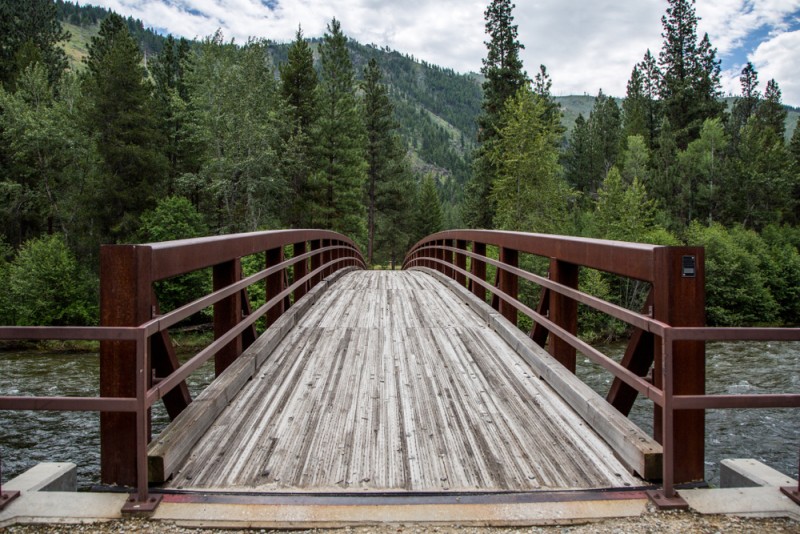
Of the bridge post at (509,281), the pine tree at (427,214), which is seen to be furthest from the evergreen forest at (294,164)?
the bridge post at (509,281)

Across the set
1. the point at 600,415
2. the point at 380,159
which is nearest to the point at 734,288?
the point at 380,159

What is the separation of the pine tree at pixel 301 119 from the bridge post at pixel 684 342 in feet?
105

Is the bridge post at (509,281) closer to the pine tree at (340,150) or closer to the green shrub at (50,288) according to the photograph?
the green shrub at (50,288)

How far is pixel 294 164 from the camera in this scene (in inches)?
1312

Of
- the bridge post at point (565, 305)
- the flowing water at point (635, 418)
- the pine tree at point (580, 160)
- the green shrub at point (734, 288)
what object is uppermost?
the pine tree at point (580, 160)

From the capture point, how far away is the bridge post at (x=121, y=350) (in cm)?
245

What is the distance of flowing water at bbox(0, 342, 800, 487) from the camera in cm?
916

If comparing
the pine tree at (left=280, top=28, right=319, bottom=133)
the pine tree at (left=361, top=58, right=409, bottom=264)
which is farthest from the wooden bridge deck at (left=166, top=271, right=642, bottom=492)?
the pine tree at (left=361, top=58, right=409, bottom=264)

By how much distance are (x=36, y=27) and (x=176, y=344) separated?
3566 centimetres

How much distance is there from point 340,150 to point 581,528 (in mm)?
33301

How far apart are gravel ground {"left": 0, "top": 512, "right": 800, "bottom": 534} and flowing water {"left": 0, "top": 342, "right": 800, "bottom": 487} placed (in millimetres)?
5575

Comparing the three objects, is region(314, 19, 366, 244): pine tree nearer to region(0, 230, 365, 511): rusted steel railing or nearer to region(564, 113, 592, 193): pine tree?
region(564, 113, 592, 193): pine tree

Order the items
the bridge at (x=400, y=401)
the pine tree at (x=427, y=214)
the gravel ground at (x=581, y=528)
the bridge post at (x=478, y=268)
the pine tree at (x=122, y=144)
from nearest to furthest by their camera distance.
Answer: the gravel ground at (x=581, y=528) < the bridge at (x=400, y=401) < the bridge post at (x=478, y=268) < the pine tree at (x=122, y=144) < the pine tree at (x=427, y=214)

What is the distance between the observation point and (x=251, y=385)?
12.8ft
